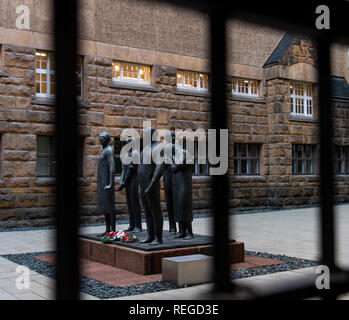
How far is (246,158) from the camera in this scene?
59.2ft

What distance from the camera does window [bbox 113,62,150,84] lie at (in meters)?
14.9

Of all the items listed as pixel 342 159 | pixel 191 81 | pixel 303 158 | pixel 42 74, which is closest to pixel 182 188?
pixel 42 74

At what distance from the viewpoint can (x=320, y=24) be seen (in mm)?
1830

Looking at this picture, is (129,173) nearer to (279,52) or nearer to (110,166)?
(110,166)

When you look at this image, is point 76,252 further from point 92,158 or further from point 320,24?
point 92,158

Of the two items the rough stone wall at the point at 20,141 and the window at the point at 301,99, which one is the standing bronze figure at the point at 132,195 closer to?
the rough stone wall at the point at 20,141

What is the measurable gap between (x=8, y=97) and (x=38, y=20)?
232cm

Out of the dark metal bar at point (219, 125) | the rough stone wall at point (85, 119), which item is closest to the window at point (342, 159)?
the rough stone wall at point (85, 119)

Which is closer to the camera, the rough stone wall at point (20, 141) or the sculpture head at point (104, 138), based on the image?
the sculpture head at point (104, 138)

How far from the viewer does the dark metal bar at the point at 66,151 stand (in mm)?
1193

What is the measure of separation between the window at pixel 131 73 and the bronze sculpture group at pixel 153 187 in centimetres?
623

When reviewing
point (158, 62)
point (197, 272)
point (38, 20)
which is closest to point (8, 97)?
point (38, 20)
